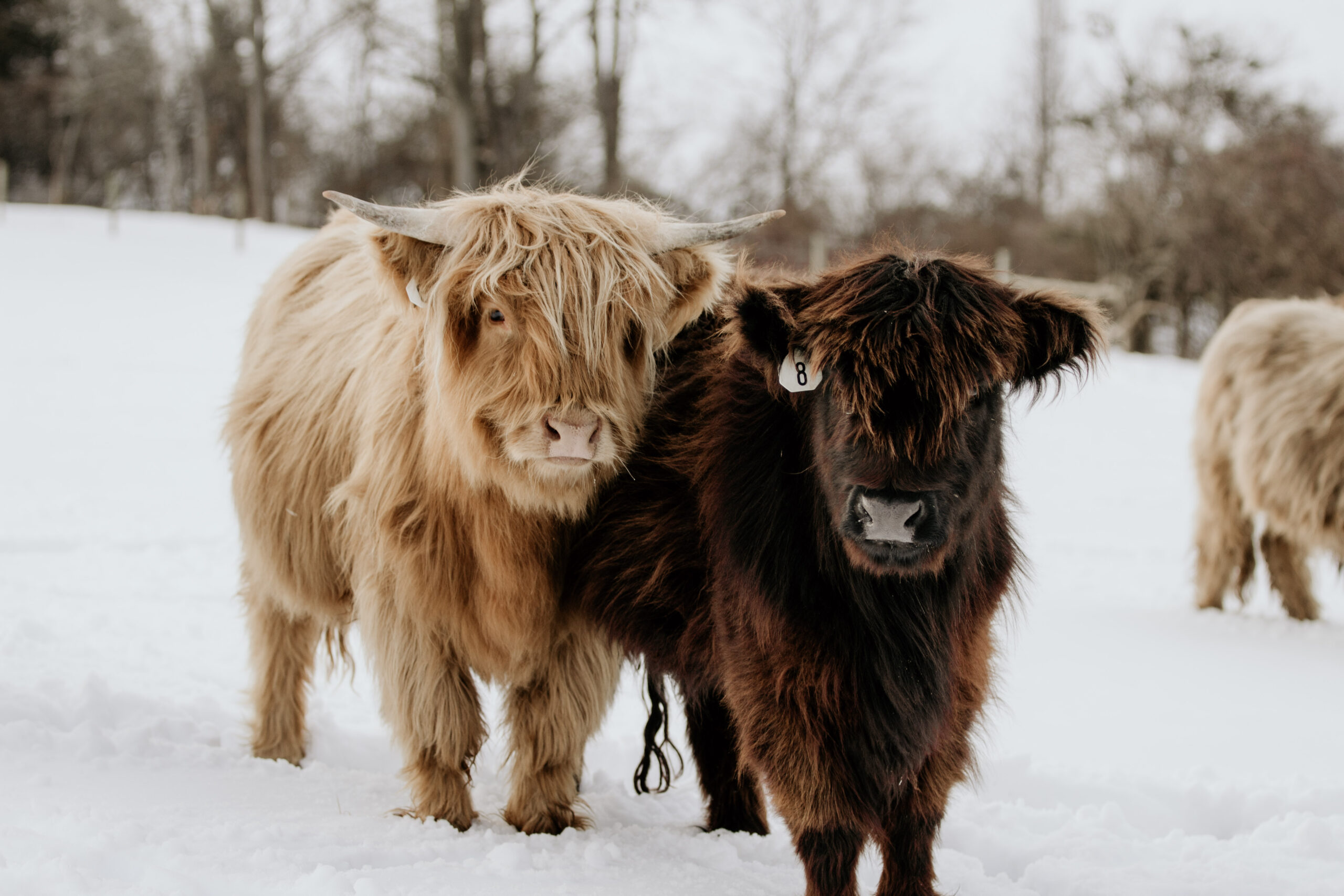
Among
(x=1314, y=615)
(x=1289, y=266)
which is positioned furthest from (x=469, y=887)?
(x=1289, y=266)

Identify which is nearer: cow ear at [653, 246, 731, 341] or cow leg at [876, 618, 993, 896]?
cow leg at [876, 618, 993, 896]

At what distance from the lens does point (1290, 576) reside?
6.40m

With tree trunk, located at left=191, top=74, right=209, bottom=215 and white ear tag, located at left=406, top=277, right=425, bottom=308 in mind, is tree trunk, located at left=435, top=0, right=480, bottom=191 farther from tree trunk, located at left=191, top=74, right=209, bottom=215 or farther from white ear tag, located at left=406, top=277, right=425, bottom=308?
white ear tag, located at left=406, top=277, right=425, bottom=308

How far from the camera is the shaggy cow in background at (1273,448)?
605 centimetres

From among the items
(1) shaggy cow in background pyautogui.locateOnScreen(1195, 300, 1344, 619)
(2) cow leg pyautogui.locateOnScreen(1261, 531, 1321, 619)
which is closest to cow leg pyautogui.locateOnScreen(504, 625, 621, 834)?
(1) shaggy cow in background pyautogui.locateOnScreen(1195, 300, 1344, 619)

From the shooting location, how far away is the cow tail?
361 centimetres

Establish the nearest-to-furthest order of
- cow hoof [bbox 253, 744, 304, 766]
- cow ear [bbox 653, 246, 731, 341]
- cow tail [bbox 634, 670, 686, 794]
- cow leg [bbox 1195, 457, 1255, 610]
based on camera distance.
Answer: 1. cow ear [bbox 653, 246, 731, 341]
2. cow tail [bbox 634, 670, 686, 794]
3. cow hoof [bbox 253, 744, 304, 766]
4. cow leg [bbox 1195, 457, 1255, 610]

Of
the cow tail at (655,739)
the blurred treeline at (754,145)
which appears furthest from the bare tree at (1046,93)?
the cow tail at (655,739)

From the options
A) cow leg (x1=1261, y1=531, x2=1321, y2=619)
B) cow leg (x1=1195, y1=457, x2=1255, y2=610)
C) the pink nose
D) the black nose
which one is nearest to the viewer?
the black nose

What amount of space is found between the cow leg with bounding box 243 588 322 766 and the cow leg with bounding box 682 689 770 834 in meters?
1.45

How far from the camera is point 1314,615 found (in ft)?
20.8

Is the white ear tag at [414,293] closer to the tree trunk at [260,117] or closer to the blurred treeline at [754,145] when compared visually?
the blurred treeline at [754,145]

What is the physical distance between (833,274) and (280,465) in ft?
6.69

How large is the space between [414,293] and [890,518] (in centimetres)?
145
